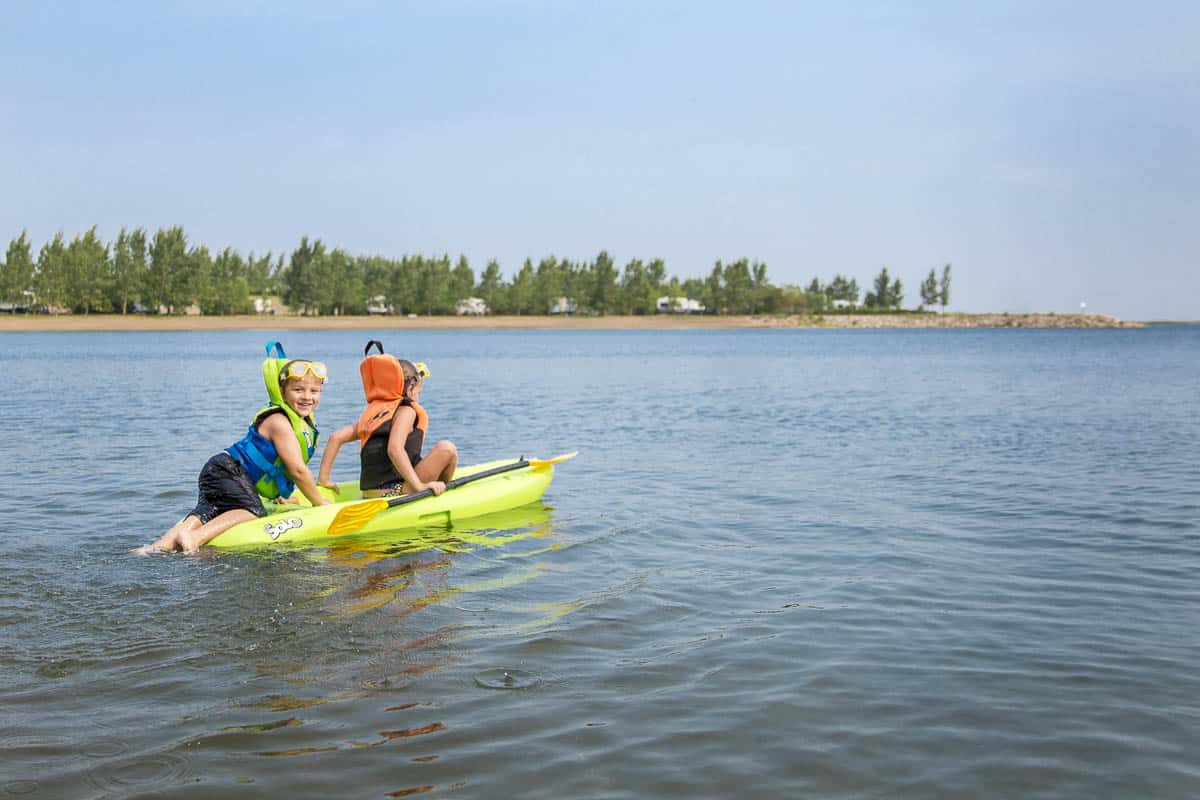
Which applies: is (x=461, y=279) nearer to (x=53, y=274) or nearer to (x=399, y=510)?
(x=53, y=274)

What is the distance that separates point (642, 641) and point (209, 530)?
14.8ft

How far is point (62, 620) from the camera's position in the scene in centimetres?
721

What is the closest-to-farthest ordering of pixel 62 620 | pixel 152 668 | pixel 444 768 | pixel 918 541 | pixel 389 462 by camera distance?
1. pixel 444 768
2. pixel 152 668
3. pixel 62 620
4. pixel 918 541
5. pixel 389 462

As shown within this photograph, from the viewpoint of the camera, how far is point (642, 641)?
6.90 metres

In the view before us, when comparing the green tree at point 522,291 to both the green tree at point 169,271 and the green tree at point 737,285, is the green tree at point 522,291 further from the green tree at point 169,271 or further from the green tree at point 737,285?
the green tree at point 169,271

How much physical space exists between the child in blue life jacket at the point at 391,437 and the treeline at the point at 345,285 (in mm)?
105702

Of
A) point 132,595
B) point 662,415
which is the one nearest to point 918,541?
point 132,595

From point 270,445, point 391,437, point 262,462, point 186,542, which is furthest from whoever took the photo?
point 391,437

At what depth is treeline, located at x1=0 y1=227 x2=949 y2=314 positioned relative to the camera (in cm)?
10544

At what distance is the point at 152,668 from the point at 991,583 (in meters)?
6.28

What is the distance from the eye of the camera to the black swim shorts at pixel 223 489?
31.4 feet

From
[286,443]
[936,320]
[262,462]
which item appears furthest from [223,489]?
[936,320]

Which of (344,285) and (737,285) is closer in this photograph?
(344,285)

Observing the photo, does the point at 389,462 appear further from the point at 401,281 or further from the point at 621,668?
the point at 401,281
